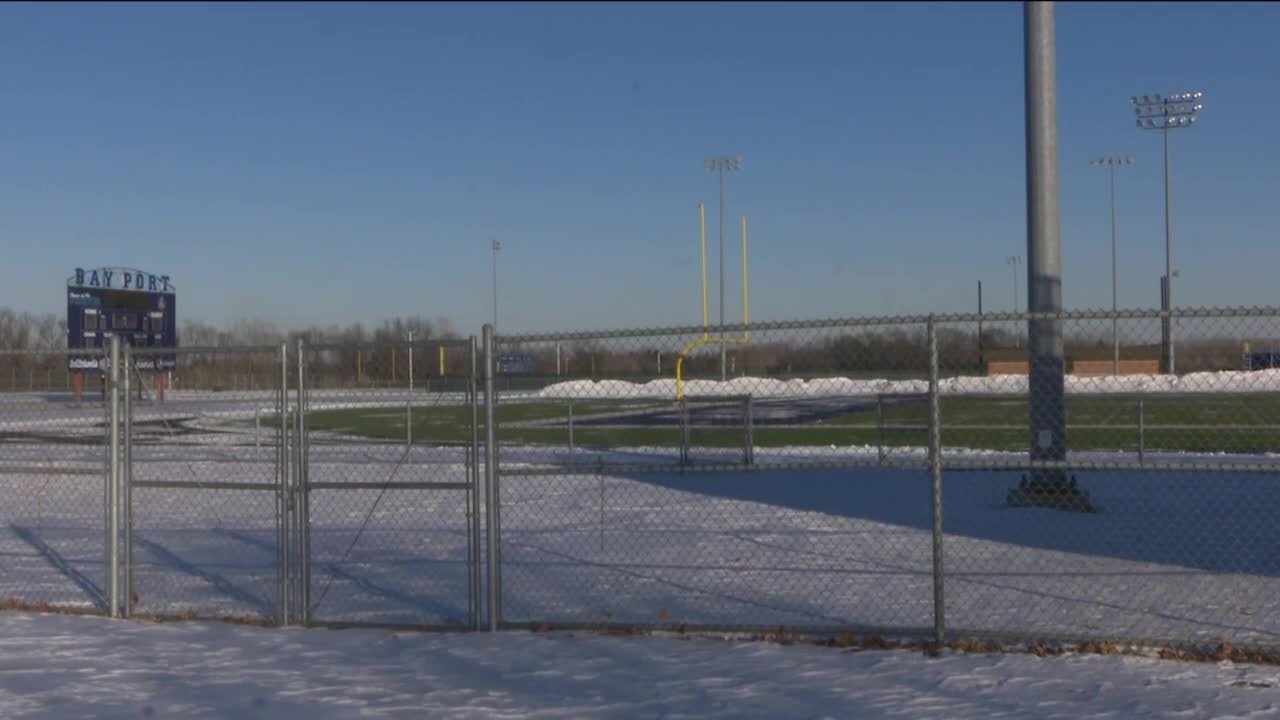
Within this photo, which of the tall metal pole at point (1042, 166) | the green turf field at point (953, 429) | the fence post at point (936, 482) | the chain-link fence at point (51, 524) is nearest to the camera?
the fence post at point (936, 482)

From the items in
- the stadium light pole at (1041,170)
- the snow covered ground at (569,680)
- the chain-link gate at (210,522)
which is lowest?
the snow covered ground at (569,680)

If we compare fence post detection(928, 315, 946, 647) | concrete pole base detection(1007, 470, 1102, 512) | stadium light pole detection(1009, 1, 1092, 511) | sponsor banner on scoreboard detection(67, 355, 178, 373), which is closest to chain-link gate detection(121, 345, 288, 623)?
fence post detection(928, 315, 946, 647)

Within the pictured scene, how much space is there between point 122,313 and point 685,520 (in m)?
27.3

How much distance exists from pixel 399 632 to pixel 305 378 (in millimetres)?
2008

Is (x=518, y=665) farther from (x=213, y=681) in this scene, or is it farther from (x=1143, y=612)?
(x=1143, y=612)

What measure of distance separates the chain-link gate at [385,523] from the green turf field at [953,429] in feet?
22.6

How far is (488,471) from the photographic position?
8.66m

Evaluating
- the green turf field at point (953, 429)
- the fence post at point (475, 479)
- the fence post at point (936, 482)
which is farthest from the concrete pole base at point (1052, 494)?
the fence post at point (475, 479)

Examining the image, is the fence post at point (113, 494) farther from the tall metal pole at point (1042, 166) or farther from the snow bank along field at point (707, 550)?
the tall metal pole at point (1042, 166)

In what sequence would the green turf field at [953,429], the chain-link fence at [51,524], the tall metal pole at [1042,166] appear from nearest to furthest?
the chain-link fence at [51,524] → the tall metal pole at [1042,166] → the green turf field at [953,429]

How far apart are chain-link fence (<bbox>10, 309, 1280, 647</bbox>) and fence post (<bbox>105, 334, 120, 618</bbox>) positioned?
3 centimetres

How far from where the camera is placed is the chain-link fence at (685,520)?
895 cm

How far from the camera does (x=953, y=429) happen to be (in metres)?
35.4

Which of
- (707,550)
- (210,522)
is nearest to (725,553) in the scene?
(707,550)
